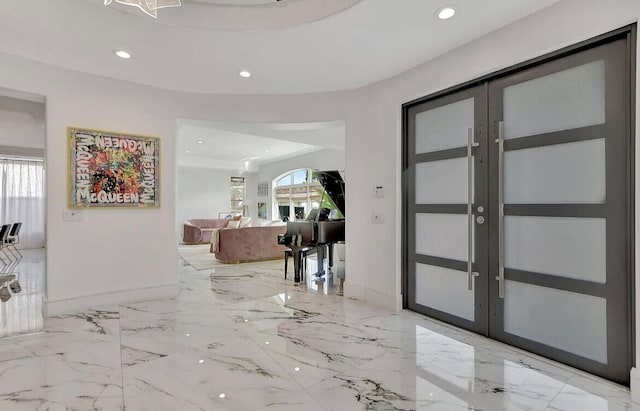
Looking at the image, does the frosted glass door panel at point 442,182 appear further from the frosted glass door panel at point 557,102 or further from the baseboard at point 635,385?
the baseboard at point 635,385

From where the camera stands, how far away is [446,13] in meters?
2.30

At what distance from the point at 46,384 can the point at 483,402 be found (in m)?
2.67

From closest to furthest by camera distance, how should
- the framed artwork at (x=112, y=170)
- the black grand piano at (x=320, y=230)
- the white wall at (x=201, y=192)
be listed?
the framed artwork at (x=112, y=170) < the black grand piano at (x=320, y=230) < the white wall at (x=201, y=192)

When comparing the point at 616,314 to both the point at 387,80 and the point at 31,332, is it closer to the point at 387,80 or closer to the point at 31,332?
the point at 387,80

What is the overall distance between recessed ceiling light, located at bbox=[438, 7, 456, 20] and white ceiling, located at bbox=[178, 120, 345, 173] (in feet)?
5.98

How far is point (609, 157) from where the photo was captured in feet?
6.63

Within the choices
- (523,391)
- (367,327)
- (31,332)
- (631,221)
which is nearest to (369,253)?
(367,327)

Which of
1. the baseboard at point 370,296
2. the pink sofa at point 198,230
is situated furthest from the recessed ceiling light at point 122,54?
the pink sofa at point 198,230

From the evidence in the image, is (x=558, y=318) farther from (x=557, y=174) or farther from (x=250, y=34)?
(x=250, y=34)

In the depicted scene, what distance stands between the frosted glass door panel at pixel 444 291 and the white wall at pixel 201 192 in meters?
9.18

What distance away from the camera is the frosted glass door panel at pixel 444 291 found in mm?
2860

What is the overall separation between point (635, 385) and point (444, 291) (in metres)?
1.40

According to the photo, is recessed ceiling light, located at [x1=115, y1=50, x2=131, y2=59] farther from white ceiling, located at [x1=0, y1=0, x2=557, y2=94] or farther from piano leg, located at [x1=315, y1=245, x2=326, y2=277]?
piano leg, located at [x1=315, y1=245, x2=326, y2=277]

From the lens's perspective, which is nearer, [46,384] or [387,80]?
[46,384]
